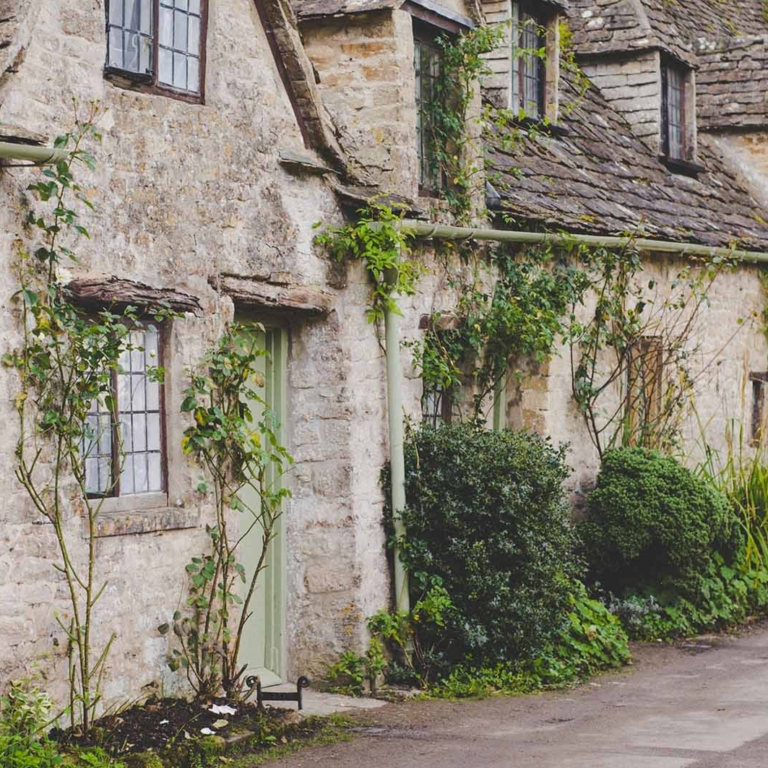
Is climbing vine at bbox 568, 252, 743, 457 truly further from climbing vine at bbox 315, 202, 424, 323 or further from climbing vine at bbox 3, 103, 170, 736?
climbing vine at bbox 3, 103, 170, 736

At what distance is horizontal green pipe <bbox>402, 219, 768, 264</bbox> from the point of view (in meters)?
9.94

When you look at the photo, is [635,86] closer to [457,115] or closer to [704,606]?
[457,115]

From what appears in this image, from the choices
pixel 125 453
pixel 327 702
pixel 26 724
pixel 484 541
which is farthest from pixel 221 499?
pixel 484 541

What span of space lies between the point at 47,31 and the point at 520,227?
16.0 feet

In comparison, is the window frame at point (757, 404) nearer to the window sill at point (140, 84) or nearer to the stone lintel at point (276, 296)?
the stone lintel at point (276, 296)

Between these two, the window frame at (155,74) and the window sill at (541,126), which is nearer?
the window frame at (155,74)

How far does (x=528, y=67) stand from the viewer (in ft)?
44.0

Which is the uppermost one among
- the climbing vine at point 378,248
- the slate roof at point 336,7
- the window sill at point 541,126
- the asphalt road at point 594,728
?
the slate roof at point 336,7

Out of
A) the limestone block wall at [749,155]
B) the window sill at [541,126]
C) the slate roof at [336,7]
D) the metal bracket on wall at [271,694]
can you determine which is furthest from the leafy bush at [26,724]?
the limestone block wall at [749,155]

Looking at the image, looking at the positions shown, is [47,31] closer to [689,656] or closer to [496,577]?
[496,577]

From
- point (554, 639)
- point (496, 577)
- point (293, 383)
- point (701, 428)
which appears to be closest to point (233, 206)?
point (293, 383)

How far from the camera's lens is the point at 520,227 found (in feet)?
37.2

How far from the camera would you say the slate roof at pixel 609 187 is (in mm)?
11711

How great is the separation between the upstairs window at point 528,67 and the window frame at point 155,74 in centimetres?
497
